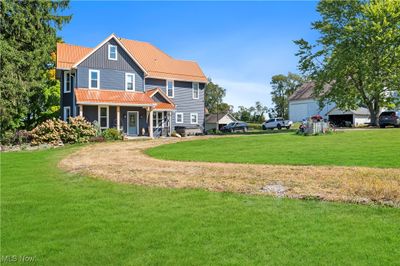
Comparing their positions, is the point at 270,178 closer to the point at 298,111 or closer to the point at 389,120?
the point at 389,120

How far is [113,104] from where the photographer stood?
29984mm

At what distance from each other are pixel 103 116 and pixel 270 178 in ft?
77.9

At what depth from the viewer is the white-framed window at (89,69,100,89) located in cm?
3097

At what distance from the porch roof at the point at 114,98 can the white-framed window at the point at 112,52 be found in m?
2.93

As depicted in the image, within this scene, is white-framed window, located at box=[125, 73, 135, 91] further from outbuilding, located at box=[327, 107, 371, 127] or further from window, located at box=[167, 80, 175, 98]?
outbuilding, located at box=[327, 107, 371, 127]

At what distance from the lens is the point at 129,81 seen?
33.4 m

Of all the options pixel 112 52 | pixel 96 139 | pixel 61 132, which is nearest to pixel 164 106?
pixel 112 52

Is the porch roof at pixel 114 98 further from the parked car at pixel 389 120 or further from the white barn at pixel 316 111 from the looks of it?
the white barn at pixel 316 111

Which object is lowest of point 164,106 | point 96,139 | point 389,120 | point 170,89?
point 96,139

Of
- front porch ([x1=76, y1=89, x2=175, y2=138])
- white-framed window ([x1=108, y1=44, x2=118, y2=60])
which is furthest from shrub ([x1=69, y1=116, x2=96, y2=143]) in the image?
white-framed window ([x1=108, y1=44, x2=118, y2=60])

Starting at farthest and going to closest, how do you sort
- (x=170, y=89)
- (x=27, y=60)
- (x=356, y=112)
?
(x=356, y=112) < (x=170, y=89) < (x=27, y=60)

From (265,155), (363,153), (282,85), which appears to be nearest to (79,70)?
(265,155)

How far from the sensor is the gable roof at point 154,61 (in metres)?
33.8

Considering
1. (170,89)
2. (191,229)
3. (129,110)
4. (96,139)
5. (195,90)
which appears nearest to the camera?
(191,229)
